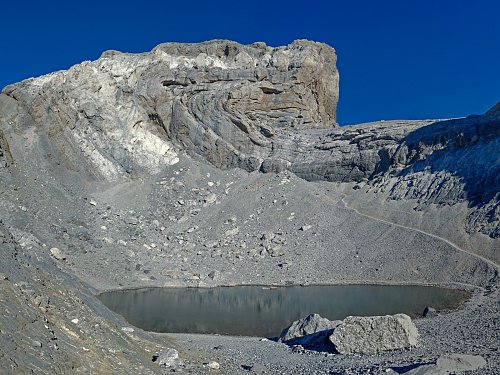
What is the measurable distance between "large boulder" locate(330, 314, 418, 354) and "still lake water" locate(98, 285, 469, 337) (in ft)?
26.1

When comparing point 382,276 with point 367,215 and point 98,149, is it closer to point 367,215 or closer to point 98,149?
point 367,215

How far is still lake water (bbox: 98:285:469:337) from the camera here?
28.7 meters

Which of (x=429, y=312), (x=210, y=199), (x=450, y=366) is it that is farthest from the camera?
(x=210, y=199)

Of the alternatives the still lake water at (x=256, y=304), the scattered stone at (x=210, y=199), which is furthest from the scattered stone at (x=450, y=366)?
the scattered stone at (x=210, y=199)

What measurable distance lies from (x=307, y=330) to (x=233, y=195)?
41343 millimetres

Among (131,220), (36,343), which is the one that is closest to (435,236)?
(131,220)

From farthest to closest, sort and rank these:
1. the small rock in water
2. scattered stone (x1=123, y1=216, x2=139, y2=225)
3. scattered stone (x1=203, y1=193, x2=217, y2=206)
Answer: scattered stone (x1=203, y1=193, x2=217, y2=206)
scattered stone (x1=123, y1=216, x2=139, y2=225)
the small rock in water

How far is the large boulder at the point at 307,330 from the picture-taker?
20703 mm

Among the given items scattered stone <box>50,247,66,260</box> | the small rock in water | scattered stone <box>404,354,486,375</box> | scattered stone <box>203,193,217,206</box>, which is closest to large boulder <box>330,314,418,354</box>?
the small rock in water

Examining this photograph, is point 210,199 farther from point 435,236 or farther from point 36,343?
point 36,343

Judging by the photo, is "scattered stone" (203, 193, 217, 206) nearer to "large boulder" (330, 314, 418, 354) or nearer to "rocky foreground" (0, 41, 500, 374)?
"rocky foreground" (0, 41, 500, 374)

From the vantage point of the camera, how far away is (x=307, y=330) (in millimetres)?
21375

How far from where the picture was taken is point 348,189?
6044 cm

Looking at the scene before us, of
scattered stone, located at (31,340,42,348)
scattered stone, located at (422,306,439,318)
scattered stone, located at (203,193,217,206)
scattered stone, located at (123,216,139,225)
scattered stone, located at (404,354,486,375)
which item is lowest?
scattered stone, located at (404,354,486,375)
